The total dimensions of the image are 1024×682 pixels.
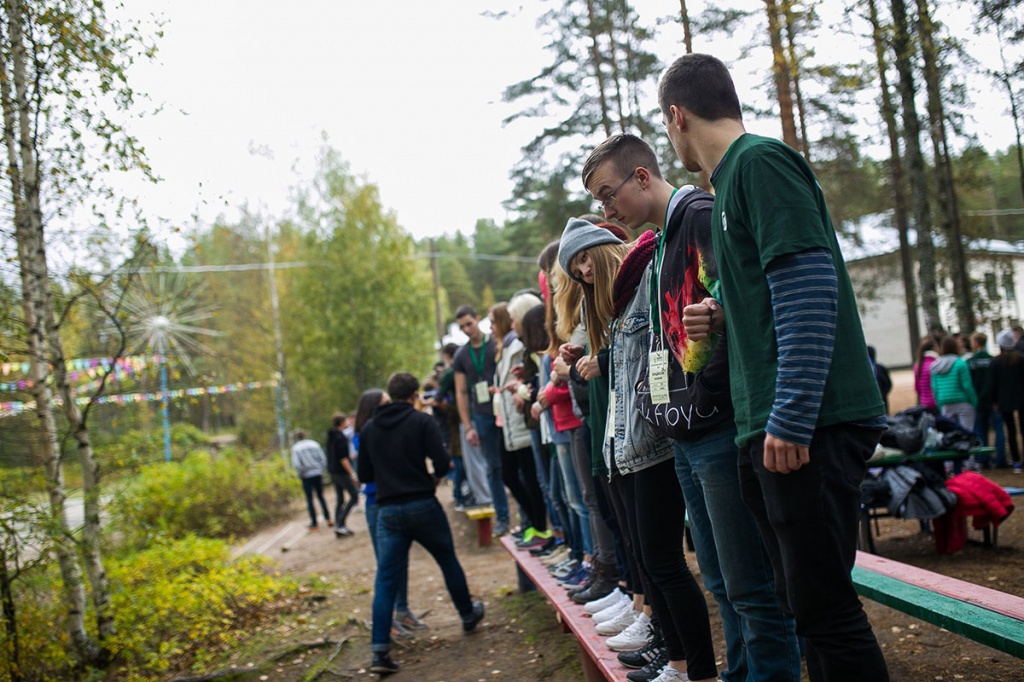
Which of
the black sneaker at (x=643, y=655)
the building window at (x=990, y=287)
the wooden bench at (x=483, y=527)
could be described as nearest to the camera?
the black sneaker at (x=643, y=655)

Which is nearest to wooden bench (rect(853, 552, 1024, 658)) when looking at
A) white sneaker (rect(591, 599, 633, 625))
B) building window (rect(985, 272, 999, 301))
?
white sneaker (rect(591, 599, 633, 625))

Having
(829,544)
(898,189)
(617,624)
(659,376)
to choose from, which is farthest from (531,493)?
(898,189)

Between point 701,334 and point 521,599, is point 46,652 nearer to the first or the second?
point 521,599

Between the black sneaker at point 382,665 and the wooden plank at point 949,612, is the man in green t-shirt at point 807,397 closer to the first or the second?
the wooden plank at point 949,612

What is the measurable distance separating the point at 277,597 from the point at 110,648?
2.11 metres

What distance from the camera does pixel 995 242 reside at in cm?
3756

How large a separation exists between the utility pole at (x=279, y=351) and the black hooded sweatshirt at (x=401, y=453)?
804 inches

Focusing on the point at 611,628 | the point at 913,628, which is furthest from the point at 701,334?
the point at 913,628

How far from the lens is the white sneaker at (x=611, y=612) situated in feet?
13.5

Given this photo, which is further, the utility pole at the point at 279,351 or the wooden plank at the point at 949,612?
the utility pole at the point at 279,351

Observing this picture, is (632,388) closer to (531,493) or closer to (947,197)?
(531,493)

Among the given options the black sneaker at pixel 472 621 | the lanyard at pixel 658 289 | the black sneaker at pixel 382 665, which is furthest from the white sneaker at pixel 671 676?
the black sneaker at pixel 472 621

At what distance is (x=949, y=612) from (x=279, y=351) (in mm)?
29955

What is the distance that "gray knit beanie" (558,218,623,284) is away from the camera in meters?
3.48
